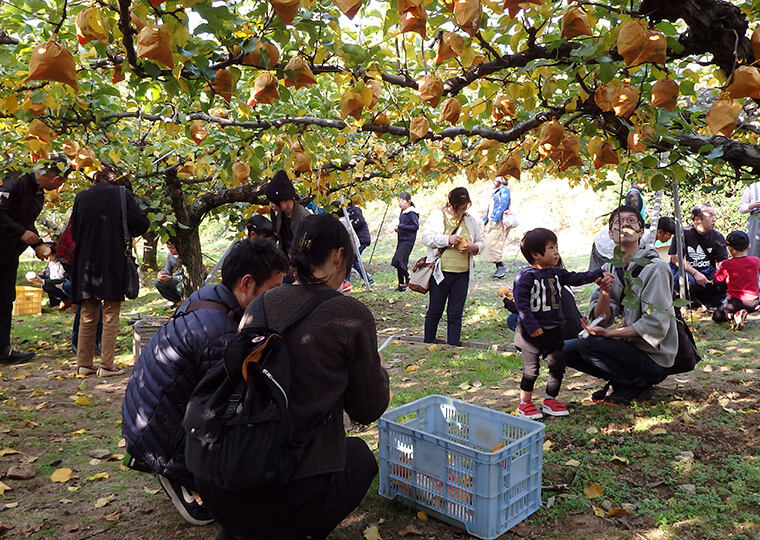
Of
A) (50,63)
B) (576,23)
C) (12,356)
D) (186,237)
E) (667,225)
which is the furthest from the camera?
(186,237)

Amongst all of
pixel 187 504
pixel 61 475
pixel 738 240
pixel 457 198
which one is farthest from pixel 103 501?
pixel 738 240

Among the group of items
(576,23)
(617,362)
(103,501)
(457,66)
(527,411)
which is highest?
(457,66)

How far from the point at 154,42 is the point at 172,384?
1.32 m

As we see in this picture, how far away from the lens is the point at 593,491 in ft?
8.68

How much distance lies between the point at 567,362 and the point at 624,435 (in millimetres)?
659

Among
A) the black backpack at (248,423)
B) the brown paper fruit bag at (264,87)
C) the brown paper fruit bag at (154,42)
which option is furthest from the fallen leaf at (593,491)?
the brown paper fruit bag at (154,42)

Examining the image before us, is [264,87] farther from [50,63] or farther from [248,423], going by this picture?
[248,423]

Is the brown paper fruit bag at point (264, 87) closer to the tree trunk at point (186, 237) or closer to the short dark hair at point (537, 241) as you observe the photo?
the short dark hair at point (537, 241)

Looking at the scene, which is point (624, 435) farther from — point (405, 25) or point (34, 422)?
point (34, 422)

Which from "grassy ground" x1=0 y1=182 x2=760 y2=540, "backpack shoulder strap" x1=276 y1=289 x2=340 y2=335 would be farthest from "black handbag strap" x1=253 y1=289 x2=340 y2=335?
"grassy ground" x1=0 y1=182 x2=760 y2=540

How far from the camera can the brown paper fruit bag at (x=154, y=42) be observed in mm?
1521

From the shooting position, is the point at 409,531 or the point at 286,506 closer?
the point at 286,506

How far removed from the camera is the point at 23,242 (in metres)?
4.92

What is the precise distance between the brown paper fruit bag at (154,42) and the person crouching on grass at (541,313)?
8.25ft
